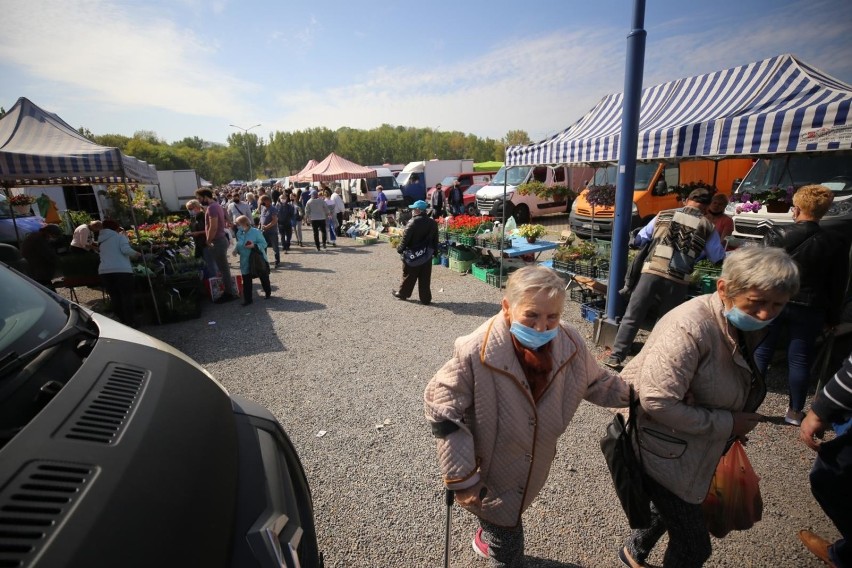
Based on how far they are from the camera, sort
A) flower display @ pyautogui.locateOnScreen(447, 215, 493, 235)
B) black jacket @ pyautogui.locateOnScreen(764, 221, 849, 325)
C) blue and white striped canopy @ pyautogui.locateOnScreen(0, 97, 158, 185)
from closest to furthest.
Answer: black jacket @ pyautogui.locateOnScreen(764, 221, 849, 325), blue and white striped canopy @ pyautogui.locateOnScreen(0, 97, 158, 185), flower display @ pyautogui.locateOnScreen(447, 215, 493, 235)

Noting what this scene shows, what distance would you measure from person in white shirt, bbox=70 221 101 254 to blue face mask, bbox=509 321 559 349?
312 inches

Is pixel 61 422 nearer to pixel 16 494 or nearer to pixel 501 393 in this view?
pixel 16 494

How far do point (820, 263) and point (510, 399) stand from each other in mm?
3367

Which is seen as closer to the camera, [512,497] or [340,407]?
[512,497]

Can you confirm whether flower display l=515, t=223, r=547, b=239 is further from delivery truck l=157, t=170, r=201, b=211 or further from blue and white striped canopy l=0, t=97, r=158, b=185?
delivery truck l=157, t=170, r=201, b=211

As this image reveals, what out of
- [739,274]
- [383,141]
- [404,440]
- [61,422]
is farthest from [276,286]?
[383,141]

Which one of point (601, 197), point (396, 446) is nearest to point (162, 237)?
point (396, 446)

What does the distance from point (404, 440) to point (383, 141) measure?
341 feet

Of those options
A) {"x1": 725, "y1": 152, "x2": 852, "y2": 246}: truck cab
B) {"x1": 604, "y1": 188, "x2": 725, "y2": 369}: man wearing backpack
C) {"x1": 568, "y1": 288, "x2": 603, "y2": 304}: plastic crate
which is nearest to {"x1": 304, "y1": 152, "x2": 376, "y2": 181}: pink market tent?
{"x1": 568, "y1": 288, "x2": 603, "y2": 304}: plastic crate

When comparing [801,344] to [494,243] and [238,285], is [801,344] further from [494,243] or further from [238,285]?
[238,285]

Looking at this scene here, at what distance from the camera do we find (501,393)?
1.70 m

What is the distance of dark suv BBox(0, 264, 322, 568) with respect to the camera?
108 cm

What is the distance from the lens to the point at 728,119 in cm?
466

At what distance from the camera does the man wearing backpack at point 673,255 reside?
3.99 meters
